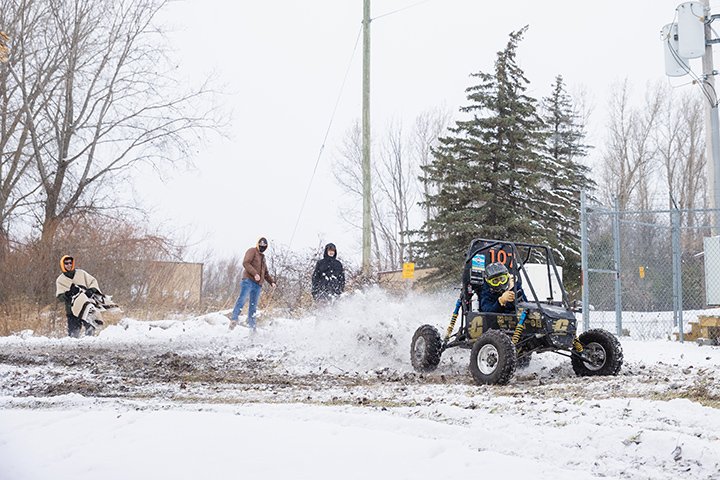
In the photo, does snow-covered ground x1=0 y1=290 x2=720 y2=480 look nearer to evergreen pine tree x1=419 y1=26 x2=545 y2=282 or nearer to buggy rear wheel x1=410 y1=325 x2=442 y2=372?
buggy rear wheel x1=410 y1=325 x2=442 y2=372

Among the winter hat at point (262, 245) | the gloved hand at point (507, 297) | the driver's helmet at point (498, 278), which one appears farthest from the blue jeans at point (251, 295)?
the gloved hand at point (507, 297)

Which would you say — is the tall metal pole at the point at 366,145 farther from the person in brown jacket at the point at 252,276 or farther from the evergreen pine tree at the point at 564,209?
the evergreen pine tree at the point at 564,209

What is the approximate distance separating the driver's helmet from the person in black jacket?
6650mm

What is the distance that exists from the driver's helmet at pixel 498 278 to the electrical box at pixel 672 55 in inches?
428

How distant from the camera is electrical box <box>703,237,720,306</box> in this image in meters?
14.4

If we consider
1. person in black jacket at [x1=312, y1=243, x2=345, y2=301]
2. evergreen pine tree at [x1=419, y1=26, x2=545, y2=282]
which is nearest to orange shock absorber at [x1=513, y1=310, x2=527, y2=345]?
person in black jacket at [x1=312, y1=243, x2=345, y2=301]

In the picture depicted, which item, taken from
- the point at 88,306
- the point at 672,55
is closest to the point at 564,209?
the point at 672,55

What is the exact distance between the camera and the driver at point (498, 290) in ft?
31.7

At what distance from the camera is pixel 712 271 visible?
1476 centimetres

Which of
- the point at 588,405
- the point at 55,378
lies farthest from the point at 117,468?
the point at 55,378

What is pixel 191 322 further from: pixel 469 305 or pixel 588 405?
pixel 588 405

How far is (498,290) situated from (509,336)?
74 centimetres

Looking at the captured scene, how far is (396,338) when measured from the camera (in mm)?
12242

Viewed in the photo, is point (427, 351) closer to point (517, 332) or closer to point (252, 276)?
point (517, 332)
